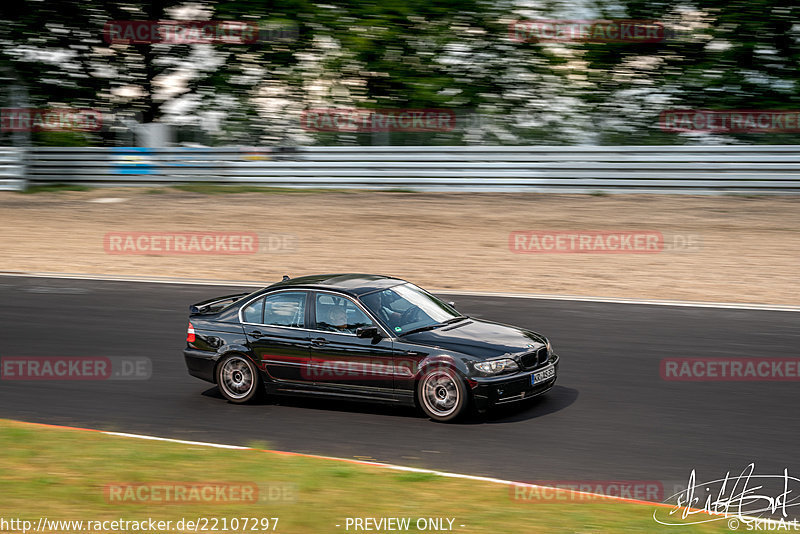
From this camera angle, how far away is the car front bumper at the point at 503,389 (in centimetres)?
838

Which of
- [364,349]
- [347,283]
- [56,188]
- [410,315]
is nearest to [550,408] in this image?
[410,315]

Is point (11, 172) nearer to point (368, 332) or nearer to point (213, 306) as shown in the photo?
point (213, 306)

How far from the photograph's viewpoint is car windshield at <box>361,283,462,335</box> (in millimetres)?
9109

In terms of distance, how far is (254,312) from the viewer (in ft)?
31.7

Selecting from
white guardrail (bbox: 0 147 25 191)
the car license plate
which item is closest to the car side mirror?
the car license plate

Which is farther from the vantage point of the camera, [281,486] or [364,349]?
[364,349]

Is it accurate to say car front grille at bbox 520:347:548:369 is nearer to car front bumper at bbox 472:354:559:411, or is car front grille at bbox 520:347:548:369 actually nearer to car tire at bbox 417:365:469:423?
car front bumper at bbox 472:354:559:411

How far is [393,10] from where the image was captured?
2353 cm

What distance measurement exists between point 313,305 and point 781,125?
15.0 meters

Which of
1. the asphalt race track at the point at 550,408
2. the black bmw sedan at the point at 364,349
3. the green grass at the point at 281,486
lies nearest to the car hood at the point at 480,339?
the black bmw sedan at the point at 364,349

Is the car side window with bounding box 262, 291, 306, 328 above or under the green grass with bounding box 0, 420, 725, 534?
above

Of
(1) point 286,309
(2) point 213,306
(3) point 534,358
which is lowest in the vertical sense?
(3) point 534,358

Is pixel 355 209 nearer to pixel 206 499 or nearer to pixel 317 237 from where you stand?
pixel 317 237

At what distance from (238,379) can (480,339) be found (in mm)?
2629
